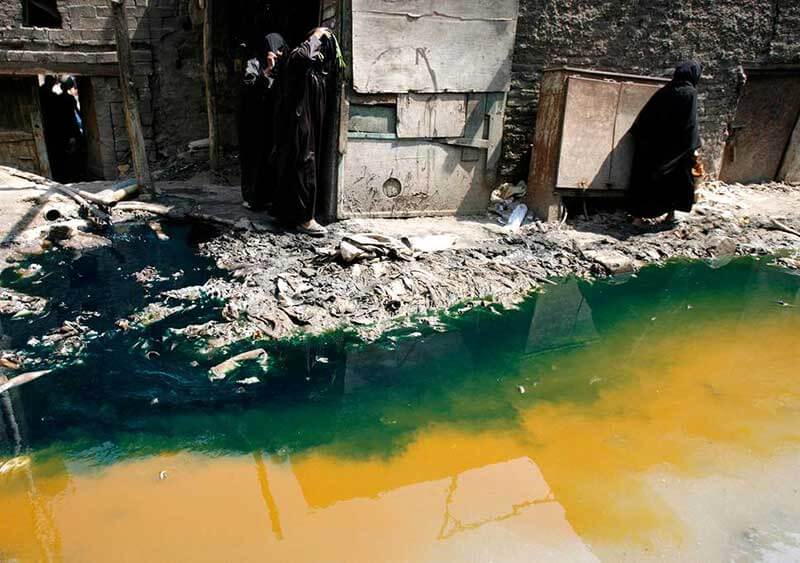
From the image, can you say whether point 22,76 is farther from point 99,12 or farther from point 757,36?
point 757,36

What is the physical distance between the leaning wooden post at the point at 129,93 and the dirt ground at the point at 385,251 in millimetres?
410

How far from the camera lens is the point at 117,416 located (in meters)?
3.29

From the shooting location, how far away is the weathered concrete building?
593 cm

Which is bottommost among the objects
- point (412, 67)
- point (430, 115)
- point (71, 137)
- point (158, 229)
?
point (158, 229)

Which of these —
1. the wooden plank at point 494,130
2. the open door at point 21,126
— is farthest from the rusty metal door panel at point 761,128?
the open door at point 21,126

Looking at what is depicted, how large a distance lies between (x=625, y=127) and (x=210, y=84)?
5982 mm

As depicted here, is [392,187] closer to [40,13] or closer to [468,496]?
[468,496]

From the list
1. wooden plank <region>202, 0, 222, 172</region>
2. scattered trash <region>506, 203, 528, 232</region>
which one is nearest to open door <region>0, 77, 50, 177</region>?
wooden plank <region>202, 0, 222, 172</region>

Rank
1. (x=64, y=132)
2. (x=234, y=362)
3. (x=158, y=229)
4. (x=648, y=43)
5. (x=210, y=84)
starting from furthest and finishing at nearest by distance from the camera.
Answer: (x=64, y=132)
(x=210, y=84)
(x=648, y=43)
(x=158, y=229)
(x=234, y=362)

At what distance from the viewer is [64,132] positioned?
937 cm

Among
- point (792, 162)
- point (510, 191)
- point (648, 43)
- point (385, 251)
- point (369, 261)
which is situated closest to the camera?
point (369, 261)

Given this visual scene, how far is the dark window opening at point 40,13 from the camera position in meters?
7.84

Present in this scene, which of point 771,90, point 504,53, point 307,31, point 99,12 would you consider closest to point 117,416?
point 504,53

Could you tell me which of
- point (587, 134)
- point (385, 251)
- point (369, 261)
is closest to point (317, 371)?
point (369, 261)
